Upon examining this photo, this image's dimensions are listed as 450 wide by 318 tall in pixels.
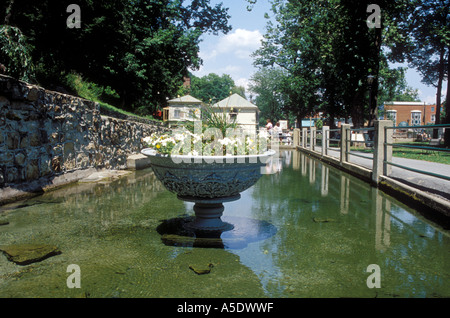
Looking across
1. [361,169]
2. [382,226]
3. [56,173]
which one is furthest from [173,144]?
[361,169]

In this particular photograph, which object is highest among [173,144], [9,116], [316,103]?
[316,103]

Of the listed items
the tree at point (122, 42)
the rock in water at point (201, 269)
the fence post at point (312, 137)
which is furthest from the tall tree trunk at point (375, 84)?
the rock in water at point (201, 269)

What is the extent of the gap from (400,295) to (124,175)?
758 centimetres

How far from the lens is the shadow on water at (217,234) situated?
135 inches

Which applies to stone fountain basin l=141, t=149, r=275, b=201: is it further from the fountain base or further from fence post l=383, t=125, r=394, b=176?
fence post l=383, t=125, r=394, b=176

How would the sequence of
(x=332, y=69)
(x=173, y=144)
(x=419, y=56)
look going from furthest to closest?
(x=419, y=56), (x=332, y=69), (x=173, y=144)

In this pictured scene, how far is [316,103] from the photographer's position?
103 ft

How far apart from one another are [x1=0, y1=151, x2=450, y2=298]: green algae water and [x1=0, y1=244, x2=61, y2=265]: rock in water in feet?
0.23

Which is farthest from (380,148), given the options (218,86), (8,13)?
(218,86)

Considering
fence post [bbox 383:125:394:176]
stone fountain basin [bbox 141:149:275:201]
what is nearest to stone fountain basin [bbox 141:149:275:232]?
stone fountain basin [bbox 141:149:275:201]

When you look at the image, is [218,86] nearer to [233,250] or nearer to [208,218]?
[208,218]

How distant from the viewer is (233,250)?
3248 mm

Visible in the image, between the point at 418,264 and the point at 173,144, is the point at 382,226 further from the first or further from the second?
the point at 173,144
